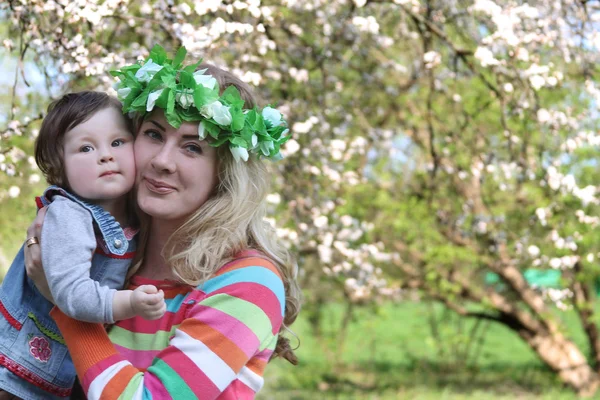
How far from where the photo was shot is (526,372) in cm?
931

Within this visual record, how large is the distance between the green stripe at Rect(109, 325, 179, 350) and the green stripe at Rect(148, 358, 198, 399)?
18 cm

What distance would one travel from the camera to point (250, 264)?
185 centimetres

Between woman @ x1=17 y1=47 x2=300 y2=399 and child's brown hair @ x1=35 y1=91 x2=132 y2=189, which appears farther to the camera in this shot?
child's brown hair @ x1=35 y1=91 x2=132 y2=189

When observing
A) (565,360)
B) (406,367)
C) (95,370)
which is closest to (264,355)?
(95,370)

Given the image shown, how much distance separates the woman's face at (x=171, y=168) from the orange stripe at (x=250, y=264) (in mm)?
215

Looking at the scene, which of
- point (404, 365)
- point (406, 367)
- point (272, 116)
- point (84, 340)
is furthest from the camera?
point (404, 365)

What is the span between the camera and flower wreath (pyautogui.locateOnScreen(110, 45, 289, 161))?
1.91 meters

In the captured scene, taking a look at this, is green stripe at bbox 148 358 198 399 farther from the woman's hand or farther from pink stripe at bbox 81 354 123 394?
the woman's hand

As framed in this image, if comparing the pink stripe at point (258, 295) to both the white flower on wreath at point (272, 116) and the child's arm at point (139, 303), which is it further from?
the white flower on wreath at point (272, 116)

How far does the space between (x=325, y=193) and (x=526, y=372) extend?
4795 millimetres

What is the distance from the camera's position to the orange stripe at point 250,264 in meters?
1.84

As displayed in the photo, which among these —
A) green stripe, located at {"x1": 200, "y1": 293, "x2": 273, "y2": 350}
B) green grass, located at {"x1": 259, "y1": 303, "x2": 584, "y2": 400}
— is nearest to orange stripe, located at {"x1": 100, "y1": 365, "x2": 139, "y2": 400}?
green stripe, located at {"x1": 200, "y1": 293, "x2": 273, "y2": 350}

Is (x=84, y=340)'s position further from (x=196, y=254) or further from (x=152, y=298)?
(x=196, y=254)

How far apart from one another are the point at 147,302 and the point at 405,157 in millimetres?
6029
